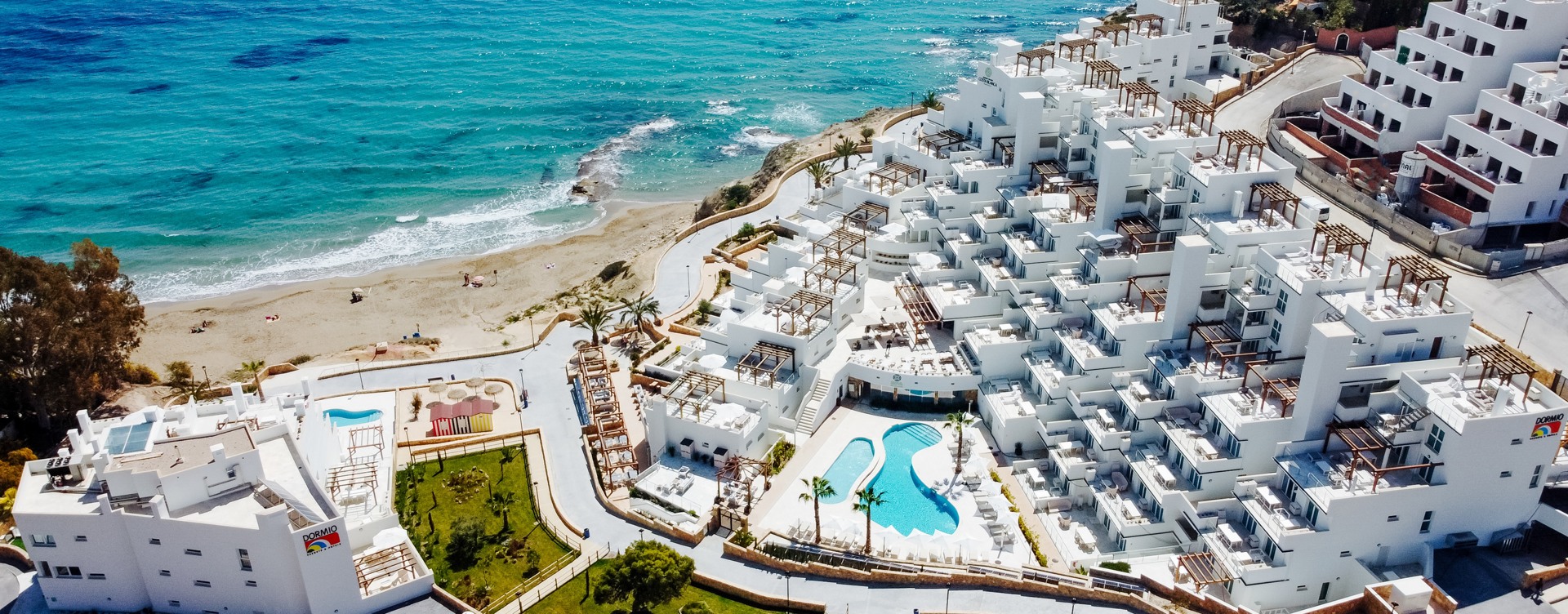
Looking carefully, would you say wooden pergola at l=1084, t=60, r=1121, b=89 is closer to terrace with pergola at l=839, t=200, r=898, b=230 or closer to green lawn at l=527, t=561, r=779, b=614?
terrace with pergola at l=839, t=200, r=898, b=230

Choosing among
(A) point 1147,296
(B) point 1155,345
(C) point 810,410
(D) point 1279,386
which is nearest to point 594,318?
(C) point 810,410

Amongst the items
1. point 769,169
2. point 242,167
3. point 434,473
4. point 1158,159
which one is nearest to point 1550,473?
point 1158,159

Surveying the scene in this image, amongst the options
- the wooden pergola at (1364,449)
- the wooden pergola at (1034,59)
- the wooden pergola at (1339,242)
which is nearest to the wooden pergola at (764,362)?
the wooden pergola at (1034,59)

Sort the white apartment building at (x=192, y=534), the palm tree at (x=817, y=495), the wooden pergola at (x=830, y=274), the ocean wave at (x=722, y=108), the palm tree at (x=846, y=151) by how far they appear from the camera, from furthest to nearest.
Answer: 1. the ocean wave at (x=722, y=108)
2. the palm tree at (x=846, y=151)
3. the wooden pergola at (x=830, y=274)
4. the palm tree at (x=817, y=495)
5. the white apartment building at (x=192, y=534)

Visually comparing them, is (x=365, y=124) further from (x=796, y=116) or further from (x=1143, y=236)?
(x=1143, y=236)

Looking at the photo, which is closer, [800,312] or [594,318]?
[800,312]

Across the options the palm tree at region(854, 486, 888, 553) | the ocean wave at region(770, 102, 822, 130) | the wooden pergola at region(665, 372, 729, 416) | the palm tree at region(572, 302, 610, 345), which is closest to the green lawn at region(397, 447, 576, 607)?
the wooden pergola at region(665, 372, 729, 416)

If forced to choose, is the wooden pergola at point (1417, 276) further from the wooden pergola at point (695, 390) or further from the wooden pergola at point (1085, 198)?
the wooden pergola at point (695, 390)
